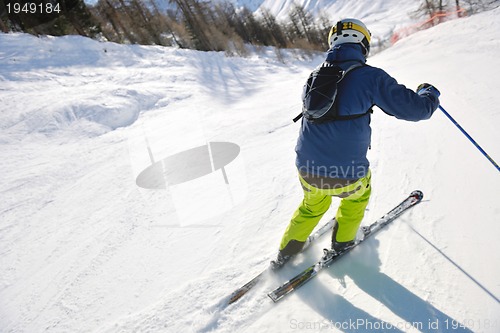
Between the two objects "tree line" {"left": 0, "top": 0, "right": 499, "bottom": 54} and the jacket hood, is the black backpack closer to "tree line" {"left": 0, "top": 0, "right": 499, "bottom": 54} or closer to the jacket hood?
the jacket hood

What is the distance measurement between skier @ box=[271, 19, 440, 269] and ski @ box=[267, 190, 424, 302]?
0.17m

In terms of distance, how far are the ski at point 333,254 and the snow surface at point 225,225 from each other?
2.5 inches

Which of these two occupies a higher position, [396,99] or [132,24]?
[132,24]

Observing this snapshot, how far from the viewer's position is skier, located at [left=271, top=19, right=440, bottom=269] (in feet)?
6.02

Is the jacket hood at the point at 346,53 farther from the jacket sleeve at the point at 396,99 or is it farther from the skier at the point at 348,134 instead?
the jacket sleeve at the point at 396,99

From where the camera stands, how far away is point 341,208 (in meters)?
2.38

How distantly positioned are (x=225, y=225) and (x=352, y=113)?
2.00 metres

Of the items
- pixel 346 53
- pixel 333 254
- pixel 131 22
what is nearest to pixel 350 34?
pixel 346 53

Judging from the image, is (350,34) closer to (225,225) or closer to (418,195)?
(418,195)

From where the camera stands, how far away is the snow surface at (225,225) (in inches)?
87.1

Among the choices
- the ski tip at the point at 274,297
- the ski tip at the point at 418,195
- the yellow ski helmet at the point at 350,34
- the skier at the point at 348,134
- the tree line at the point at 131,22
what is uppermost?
the tree line at the point at 131,22

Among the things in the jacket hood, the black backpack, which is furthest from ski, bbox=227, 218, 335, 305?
the jacket hood

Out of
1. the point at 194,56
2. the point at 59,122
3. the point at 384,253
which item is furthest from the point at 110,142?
the point at 194,56

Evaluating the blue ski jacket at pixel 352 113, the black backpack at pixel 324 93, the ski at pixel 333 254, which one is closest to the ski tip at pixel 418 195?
the ski at pixel 333 254
